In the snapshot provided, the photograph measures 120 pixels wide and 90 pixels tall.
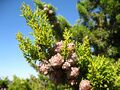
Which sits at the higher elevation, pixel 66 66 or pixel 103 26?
→ pixel 103 26

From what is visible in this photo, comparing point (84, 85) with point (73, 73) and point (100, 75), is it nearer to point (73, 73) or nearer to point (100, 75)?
point (73, 73)

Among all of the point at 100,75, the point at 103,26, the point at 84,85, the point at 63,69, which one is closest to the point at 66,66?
the point at 63,69

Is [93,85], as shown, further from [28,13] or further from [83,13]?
[83,13]

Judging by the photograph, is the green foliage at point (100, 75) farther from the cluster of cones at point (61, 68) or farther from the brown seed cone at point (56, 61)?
the brown seed cone at point (56, 61)

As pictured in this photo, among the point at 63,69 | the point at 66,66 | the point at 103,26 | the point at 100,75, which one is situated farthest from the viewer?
the point at 103,26

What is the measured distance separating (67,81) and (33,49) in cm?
140

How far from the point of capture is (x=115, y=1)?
13930 mm

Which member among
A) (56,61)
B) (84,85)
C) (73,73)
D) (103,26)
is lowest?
(84,85)

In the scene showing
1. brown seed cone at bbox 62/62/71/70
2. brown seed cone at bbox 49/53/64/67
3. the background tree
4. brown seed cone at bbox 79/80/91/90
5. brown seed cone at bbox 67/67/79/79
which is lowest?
brown seed cone at bbox 79/80/91/90

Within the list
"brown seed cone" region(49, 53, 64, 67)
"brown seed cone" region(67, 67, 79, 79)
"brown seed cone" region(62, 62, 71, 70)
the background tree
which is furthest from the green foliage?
the background tree

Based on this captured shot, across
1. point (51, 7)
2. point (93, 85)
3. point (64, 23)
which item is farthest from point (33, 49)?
point (64, 23)

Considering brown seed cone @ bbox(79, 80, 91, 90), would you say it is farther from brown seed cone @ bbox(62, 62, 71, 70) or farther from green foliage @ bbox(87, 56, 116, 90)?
brown seed cone @ bbox(62, 62, 71, 70)

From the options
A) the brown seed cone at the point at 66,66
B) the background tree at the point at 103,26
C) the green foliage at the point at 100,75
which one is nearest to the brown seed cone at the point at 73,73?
the brown seed cone at the point at 66,66

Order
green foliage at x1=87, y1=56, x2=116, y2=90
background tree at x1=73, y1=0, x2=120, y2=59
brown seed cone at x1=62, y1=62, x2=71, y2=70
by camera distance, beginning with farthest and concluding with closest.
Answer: background tree at x1=73, y1=0, x2=120, y2=59
green foliage at x1=87, y1=56, x2=116, y2=90
brown seed cone at x1=62, y1=62, x2=71, y2=70
